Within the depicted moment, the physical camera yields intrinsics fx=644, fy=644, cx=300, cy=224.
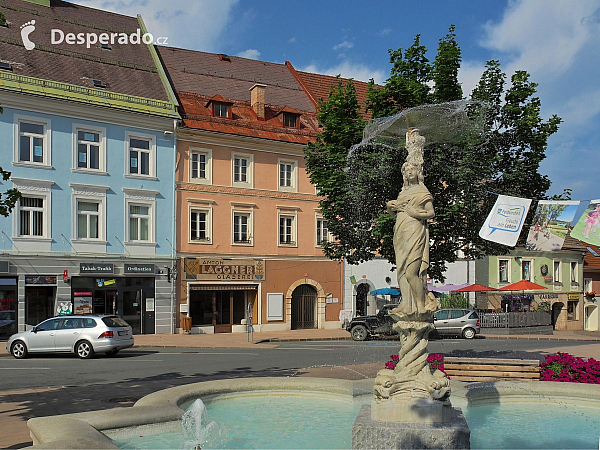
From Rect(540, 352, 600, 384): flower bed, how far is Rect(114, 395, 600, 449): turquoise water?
1.77 m

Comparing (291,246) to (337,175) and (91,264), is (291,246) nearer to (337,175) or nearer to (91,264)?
(91,264)

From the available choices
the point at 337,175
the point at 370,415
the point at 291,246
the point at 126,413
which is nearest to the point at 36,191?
the point at 291,246

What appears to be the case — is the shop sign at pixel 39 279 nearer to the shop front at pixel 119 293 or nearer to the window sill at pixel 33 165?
the shop front at pixel 119 293

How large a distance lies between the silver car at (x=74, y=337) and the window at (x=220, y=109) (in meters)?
15.9

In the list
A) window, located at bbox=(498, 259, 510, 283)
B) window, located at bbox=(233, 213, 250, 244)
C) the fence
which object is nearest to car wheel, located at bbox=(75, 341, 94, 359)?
window, located at bbox=(233, 213, 250, 244)

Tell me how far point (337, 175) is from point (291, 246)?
57.9ft

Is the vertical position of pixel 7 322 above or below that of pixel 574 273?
below

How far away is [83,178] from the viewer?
96.0 ft

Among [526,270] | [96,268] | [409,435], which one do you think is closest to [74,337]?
[96,268]

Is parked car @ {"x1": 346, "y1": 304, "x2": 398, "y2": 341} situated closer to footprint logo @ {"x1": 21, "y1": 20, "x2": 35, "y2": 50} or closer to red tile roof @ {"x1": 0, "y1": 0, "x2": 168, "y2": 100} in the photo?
red tile roof @ {"x1": 0, "y1": 0, "x2": 168, "y2": 100}

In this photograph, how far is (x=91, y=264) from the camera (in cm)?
2912

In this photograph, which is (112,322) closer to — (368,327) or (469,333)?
(368,327)

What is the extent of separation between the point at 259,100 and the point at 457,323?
16.3m

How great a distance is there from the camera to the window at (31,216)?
27594 millimetres
